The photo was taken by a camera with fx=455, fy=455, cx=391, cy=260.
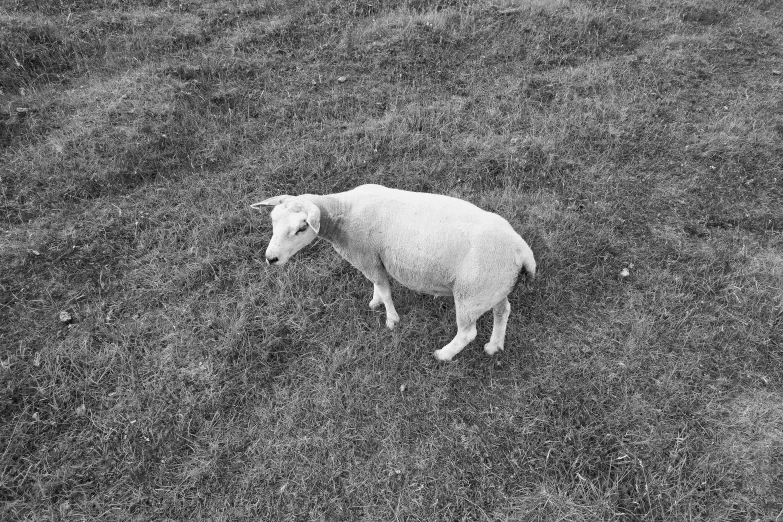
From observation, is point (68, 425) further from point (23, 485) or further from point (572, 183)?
point (572, 183)

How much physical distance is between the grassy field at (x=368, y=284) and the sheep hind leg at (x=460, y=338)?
0.20 meters

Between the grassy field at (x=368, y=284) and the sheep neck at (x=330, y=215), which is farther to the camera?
the sheep neck at (x=330, y=215)

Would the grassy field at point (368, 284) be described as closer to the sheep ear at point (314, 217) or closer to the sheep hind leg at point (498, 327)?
the sheep hind leg at point (498, 327)

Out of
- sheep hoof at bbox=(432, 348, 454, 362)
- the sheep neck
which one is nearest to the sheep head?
the sheep neck

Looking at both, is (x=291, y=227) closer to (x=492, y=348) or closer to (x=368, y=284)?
(x=368, y=284)

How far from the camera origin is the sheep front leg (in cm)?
513

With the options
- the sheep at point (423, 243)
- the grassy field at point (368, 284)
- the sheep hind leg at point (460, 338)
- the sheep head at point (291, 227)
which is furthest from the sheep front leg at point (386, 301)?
the sheep head at point (291, 227)

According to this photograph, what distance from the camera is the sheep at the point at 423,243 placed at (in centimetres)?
424

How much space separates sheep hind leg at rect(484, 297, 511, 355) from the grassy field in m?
0.14

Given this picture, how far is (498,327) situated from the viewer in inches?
196

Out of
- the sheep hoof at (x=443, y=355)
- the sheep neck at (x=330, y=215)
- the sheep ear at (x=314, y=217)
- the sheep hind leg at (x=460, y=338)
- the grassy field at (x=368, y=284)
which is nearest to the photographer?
the grassy field at (x=368, y=284)

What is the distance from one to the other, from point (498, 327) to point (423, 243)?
1339mm

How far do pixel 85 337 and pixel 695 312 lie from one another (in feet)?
23.1

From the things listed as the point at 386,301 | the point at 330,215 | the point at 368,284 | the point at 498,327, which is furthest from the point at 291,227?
the point at 498,327
